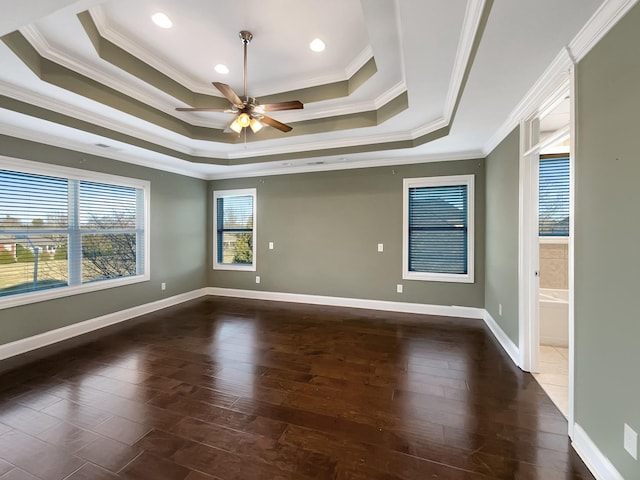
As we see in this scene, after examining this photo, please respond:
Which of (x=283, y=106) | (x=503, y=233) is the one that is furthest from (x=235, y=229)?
(x=503, y=233)

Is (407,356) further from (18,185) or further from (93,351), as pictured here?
(18,185)

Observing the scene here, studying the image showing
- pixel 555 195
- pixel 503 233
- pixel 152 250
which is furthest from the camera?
pixel 152 250

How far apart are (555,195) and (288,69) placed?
13.5 ft

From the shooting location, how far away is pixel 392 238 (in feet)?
15.8

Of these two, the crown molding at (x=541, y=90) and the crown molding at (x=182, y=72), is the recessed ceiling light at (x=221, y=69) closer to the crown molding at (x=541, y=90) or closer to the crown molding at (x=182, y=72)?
the crown molding at (x=182, y=72)

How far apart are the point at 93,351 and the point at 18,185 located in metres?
2.08

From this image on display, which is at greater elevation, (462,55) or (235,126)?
(462,55)

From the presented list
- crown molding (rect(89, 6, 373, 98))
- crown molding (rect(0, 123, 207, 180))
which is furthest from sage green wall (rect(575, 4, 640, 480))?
crown molding (rect(0, 123, 207, 180))

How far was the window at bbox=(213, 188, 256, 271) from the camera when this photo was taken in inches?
228

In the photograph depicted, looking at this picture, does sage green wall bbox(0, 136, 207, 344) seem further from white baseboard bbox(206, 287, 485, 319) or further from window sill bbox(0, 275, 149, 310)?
white baseboard bbox(206, 287, 485, 319)

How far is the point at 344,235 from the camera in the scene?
201 inches

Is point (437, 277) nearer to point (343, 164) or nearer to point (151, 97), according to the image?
point (343, 164)

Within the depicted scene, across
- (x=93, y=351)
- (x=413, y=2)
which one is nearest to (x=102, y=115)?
(x=93, y=351)

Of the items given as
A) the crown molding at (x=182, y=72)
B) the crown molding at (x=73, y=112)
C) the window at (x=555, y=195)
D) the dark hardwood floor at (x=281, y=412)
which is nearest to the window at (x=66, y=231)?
the crown molding at (x=73, y=112)
